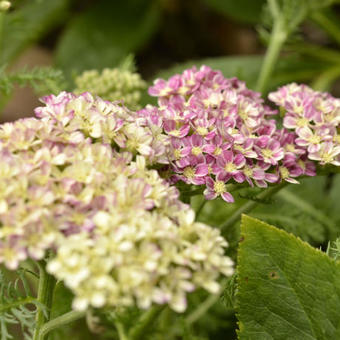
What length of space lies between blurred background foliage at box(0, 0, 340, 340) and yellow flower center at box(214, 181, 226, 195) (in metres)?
0.38

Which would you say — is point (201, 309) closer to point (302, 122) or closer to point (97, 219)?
point (302, 122)

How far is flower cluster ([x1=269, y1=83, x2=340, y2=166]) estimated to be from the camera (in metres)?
1.57

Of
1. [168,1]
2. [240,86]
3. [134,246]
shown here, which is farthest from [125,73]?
[168,1]

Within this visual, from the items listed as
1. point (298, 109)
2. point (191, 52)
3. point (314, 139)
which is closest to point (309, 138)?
point (314, 139)

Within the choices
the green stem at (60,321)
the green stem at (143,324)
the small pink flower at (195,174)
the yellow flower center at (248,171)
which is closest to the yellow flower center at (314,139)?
the yellow flower center at (248,171)

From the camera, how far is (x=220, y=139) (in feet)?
4.86

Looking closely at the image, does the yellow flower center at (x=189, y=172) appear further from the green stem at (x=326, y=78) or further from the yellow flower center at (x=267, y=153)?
the green stem at (x=326, y=78)

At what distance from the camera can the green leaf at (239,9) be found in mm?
3613

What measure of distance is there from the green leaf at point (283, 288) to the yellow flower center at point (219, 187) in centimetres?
9

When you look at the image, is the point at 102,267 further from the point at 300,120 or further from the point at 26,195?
the point at 300,120

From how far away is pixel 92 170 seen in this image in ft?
3.92

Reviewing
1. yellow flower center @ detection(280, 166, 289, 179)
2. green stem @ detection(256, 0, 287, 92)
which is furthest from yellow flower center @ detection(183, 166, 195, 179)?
green stem @ detection(256, 0, 287, 92)

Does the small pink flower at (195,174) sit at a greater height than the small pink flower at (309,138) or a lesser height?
lesser

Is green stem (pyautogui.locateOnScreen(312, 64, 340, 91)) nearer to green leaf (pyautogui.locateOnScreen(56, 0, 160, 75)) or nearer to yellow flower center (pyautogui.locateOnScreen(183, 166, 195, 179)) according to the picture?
green leaf (pyautogui.locateOnScreen(56, 0, 160, 75))
